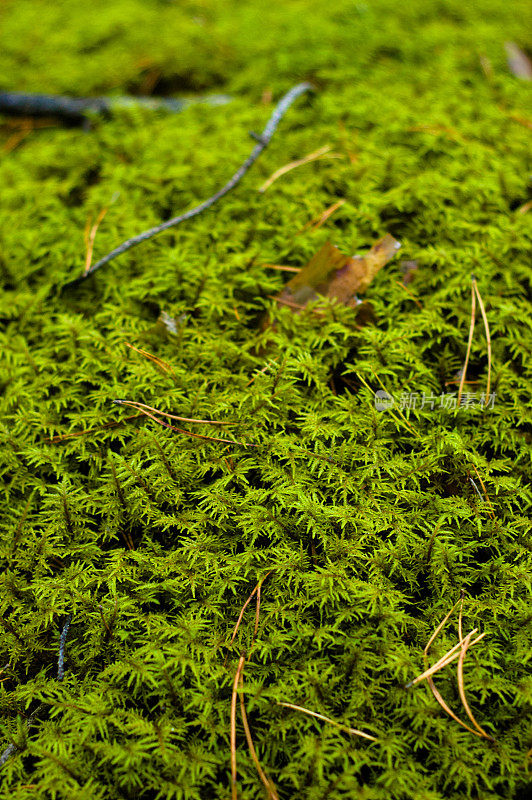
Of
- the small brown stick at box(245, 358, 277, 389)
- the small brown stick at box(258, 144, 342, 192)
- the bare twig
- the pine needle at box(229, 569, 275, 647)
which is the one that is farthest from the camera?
the small brown stick at box(258, 144, 342, 192)

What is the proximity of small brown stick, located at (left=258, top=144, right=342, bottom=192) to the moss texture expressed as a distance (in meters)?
0.04

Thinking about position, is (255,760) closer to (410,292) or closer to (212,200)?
(410,292)

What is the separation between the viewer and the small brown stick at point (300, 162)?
2.59 metres

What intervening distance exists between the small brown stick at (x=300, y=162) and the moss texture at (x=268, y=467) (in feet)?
0.14

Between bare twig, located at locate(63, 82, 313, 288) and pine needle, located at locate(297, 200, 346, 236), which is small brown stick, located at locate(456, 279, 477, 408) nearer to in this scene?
pine needle, located at locate(297, 200, 346, 236)

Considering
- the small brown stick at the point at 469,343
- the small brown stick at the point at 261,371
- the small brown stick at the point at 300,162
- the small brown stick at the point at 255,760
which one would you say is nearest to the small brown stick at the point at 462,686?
the small brown stick at the point at 255,760

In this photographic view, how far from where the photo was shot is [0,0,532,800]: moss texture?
1.42 m

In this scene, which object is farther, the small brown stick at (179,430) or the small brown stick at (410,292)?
the small brown stick at (410,292)

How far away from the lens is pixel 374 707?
1447 millimetres

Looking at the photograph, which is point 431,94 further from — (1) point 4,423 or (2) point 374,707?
(2) point 374,707

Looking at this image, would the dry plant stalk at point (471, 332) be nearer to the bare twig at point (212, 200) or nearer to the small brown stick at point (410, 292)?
the small brown stick at point (410, 292)

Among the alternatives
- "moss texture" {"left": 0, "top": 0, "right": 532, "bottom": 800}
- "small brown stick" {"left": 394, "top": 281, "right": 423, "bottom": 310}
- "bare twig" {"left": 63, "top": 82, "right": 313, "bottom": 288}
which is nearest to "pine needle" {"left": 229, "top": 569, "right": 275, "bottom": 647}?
"moss texture" {"left": 0, "top": 0, "right": 532, "bottom": 800}

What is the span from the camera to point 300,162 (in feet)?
8.77

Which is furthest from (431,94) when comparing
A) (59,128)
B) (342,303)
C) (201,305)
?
(59,128)
